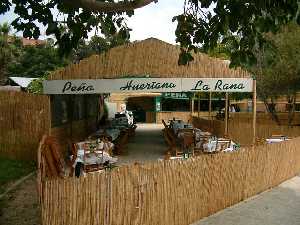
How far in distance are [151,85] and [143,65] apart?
0.73 metres

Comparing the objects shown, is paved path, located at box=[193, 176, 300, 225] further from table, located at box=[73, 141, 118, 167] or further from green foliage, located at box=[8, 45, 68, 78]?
green foliage, located at box=[8, 45, 68, 78]

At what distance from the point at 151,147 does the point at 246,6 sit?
15711 millimetres

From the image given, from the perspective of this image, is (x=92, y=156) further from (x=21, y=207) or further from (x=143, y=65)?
(x=143, y=65)

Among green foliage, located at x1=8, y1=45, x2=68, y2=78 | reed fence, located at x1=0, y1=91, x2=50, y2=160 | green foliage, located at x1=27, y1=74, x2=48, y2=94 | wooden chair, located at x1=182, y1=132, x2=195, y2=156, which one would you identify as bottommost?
wooden chair, located at x1=182, y1=132, x2=195, y2=156

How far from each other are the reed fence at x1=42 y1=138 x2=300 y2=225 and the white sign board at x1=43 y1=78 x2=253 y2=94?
17.8 feet

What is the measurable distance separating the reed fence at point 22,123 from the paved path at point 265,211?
7.11m

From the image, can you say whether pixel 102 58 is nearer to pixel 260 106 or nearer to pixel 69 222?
pixel 69 222

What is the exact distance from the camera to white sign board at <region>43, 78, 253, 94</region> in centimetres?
1800

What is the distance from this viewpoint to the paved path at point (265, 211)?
33.1 ft

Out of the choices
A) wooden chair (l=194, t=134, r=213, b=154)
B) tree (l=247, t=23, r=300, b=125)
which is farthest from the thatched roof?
tree (l=247, t=23, r=300, b=125)

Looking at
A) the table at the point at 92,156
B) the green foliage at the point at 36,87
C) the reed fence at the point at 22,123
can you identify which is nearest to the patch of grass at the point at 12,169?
the reed fence at the point at 22,123

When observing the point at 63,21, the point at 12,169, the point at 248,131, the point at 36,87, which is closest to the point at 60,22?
the point at 63,21

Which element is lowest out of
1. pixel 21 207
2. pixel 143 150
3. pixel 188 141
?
pixel 143 150

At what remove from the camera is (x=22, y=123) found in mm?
16500
